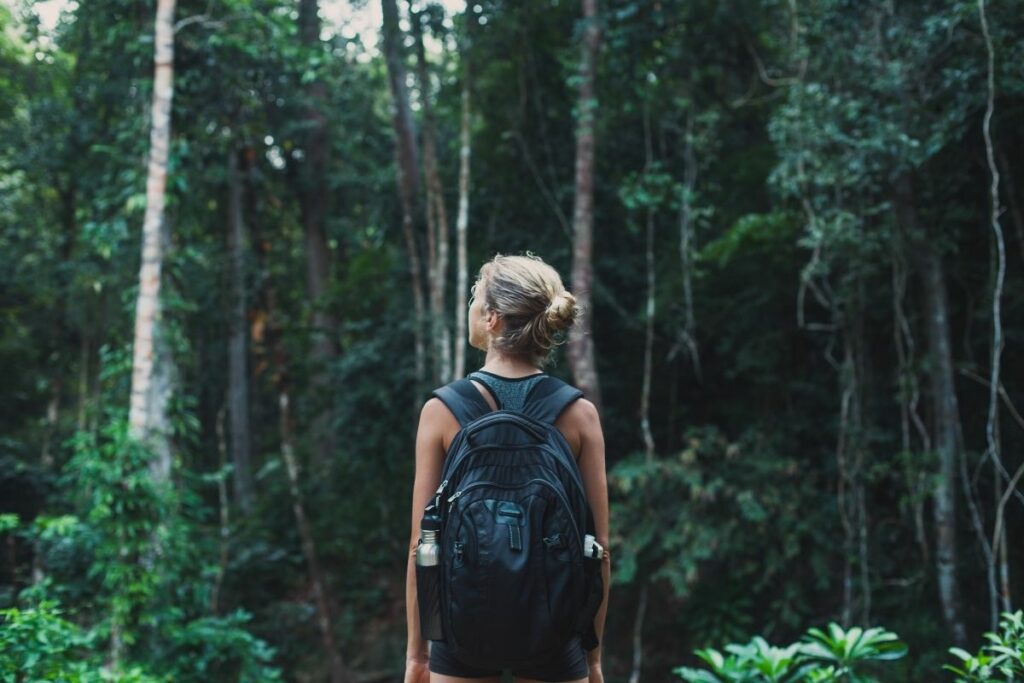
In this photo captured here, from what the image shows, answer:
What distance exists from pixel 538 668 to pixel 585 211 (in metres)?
6.69

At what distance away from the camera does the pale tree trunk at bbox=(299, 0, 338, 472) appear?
1229cm

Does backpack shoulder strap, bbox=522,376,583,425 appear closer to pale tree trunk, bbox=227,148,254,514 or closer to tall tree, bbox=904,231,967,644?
tall tree, bbox=904,231,967,644

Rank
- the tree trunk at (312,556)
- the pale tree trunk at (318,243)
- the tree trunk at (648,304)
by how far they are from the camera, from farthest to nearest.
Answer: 1. the pale tree trunk at (318,243)
2. the tree trunk at (312,556)
3. the tree trunk at (648,304)

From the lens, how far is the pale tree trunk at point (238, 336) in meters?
11.9

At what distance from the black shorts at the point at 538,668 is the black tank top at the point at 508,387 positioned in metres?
0.57

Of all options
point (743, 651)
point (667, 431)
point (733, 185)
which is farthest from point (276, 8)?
point (743, 651)

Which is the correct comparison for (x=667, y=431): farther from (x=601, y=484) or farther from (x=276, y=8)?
(x=601, y=484)

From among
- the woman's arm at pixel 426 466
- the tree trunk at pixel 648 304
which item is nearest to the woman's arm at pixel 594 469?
the woman's arm at pixel 426 466

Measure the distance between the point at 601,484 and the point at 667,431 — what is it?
9.08 m

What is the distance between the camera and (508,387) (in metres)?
2.11

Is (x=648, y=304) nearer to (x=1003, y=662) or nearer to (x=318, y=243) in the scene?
(x=318, y=243)

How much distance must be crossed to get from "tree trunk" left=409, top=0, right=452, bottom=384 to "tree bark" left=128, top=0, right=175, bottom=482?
3346 millimetres

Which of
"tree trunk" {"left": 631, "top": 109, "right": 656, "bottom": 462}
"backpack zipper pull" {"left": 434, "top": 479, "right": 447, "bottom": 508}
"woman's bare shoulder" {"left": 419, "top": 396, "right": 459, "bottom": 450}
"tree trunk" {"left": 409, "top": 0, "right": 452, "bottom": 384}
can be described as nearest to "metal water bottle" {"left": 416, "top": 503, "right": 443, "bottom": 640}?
"backpack zipper pull" {"left": 434, "top": 479, "right": 447, "bottom": 508}

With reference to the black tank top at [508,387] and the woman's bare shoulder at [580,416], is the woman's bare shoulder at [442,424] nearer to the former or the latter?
the black tank top at [508,387]
